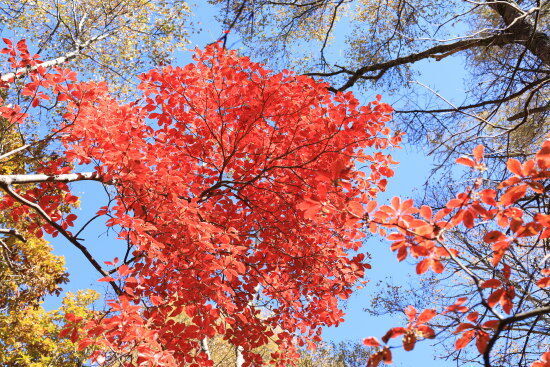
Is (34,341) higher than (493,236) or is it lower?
higher

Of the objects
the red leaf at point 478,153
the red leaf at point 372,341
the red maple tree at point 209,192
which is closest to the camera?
the red leaf at point 372,341

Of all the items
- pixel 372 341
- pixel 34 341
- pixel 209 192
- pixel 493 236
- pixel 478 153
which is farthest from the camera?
pixel 34 341

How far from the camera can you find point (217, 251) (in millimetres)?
3674

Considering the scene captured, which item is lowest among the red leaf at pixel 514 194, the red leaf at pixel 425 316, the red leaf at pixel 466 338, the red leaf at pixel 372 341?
the red leaf at pixel 372 341

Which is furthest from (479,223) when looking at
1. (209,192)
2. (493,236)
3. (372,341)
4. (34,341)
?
(34,341)

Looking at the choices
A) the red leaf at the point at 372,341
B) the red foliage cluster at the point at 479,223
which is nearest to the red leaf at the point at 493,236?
the red foliage cluster at the point at 479,223

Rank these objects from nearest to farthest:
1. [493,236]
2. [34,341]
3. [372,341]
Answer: [372,341]
[493,236]
[34,341]

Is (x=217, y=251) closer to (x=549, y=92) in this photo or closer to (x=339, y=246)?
(x=339, y=246)

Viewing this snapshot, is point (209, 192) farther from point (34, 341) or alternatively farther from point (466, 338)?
point (34, 341)

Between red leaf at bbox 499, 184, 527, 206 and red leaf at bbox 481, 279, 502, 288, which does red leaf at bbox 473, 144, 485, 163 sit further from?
red leaf at bbox 481, 279, 502, 288

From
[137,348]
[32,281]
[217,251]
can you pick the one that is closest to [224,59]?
[217,251]

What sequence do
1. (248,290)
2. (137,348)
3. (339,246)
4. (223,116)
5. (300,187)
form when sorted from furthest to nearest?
(339,246), (248,290), (300,187), (223,116), (137,348)

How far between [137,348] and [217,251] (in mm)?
1149

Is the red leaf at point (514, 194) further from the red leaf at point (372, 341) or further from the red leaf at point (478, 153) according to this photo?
the red leaf at point (372, 341)
